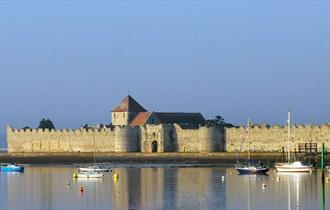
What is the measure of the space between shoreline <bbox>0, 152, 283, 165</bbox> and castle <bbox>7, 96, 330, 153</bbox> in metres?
1.63

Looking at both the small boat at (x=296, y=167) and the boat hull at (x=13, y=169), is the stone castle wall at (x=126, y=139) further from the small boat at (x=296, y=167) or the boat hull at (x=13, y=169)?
the small boat at (x=296, y=167)

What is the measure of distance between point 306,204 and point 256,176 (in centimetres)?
1854

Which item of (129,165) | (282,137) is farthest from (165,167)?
(282,137)

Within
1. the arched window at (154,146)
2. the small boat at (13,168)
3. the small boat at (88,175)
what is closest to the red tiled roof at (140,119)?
the arched window at (154,146)

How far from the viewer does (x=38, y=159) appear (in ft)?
297

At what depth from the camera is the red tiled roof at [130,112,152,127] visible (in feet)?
304

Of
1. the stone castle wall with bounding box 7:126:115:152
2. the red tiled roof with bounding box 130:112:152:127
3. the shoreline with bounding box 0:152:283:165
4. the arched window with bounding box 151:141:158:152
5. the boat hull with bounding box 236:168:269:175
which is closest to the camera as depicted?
the boat hull with bounding box 236:168:269:175

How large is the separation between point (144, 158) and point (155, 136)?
333 cm

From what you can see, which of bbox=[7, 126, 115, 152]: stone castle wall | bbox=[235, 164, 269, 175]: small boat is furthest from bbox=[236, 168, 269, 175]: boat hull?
bbox=[7, 126, 115, 152]: stone castle wall

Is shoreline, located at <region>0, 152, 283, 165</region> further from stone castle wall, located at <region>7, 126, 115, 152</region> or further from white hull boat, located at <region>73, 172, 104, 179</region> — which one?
white hull boat, located at <region>73, 172, 104, 179</region>

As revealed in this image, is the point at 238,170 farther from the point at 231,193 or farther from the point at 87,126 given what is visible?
the point at 87,126

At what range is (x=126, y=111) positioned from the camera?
315ft

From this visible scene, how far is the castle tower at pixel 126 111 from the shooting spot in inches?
3765

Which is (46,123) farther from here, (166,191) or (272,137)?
(166,191)
